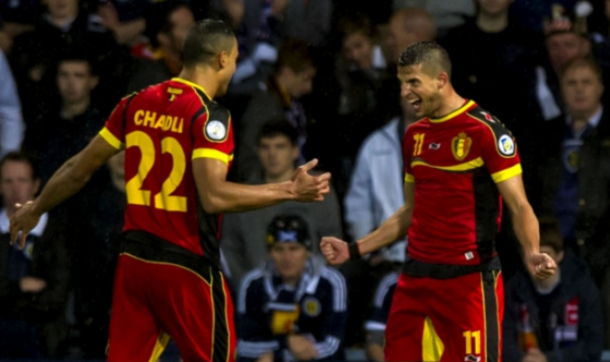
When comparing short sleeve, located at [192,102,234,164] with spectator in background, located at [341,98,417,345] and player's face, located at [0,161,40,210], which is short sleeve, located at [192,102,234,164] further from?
player's face, located at [0,161,40,210]

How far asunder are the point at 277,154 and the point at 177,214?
264 cm

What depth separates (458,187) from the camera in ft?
19.2

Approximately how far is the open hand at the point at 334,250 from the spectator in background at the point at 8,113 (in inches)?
115

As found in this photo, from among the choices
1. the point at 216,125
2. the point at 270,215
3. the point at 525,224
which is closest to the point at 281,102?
the point at 270,215

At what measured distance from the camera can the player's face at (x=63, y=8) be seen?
847cm

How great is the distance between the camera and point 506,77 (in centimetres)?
802

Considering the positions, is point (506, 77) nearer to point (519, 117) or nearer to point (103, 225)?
point (519, 117)

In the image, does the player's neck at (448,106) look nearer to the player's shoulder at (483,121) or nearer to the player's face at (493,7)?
the player's shoulder at (483,121)

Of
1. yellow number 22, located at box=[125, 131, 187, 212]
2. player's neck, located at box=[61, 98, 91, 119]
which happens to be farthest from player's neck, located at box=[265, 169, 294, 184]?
yellow number 22, located at box=[125, 131, 187, 212]

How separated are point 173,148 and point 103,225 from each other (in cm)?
295

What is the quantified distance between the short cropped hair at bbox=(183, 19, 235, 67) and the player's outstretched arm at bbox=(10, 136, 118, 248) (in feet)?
1.61

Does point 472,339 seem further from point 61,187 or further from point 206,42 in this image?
point 61,187

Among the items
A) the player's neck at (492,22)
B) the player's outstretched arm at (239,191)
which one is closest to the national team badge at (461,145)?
the player's outstretched arm at (239,191)

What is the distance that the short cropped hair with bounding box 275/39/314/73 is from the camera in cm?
820
